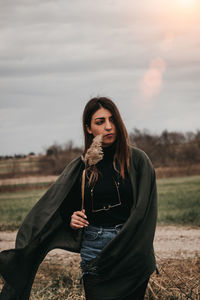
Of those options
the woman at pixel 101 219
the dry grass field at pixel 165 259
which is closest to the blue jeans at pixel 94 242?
the woman at pixel 101 219

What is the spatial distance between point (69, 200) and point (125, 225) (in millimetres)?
647

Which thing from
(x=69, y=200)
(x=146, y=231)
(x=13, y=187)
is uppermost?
(x=69, y=200)

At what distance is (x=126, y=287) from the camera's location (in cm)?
279

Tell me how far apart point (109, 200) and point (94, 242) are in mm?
344

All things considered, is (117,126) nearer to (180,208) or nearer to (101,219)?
(101,219)

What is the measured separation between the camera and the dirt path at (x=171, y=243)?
8.19 meters

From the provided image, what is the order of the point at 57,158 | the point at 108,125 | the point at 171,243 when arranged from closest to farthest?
the point at 108,125
the point at 171,243
the point at 57,158

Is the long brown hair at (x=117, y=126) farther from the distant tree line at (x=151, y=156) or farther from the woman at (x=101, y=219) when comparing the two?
the distant tree line at (x=151, y=156)

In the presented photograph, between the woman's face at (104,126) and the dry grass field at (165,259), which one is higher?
the woman's face at (104,126)

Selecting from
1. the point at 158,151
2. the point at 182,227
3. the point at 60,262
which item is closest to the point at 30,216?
the point at 60,262

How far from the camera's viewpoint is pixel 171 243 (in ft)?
30.5

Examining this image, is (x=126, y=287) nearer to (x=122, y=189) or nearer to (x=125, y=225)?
(x=125, y=225)

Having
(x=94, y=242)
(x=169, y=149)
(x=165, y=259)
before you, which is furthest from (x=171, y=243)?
(x=169, y=149)

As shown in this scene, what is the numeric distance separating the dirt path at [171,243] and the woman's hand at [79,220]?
5.21 metres
